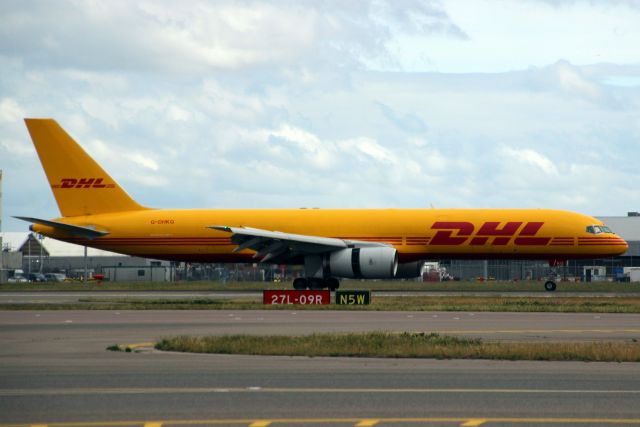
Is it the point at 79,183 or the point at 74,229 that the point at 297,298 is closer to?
the point at 74,229

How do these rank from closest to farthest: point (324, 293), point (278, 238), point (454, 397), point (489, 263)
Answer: point (454, 397), point (324, 293), point (278, 238), point (489, 263)

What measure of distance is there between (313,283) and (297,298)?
13.5m

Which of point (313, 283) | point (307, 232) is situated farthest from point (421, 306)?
point (307, 232)

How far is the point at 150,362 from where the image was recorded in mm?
19375

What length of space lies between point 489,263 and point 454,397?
87.1 meters

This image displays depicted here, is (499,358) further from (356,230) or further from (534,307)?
(356,230)

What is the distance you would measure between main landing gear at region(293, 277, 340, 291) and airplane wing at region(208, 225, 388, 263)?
1.51 metres

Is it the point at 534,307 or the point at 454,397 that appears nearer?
the point at 454,397

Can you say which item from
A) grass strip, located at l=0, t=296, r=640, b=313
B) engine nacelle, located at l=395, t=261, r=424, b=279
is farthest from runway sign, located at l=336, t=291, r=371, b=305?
engine nacelle, located at l=395, t=261, r=424, b=279

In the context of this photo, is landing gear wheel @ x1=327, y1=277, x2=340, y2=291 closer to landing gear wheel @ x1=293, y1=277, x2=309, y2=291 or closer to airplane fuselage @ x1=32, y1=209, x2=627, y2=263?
landing gear wheel @ x1=293, y1=277, x2=309, y2=291

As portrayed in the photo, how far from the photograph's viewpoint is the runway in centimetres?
1299

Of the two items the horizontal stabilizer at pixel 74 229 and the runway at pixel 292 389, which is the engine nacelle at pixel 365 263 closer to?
the horizontal stabilizer at pixel 74 229

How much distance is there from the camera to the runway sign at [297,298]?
41594mm

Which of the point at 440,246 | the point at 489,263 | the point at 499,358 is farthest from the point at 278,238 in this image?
the point at 489,263
